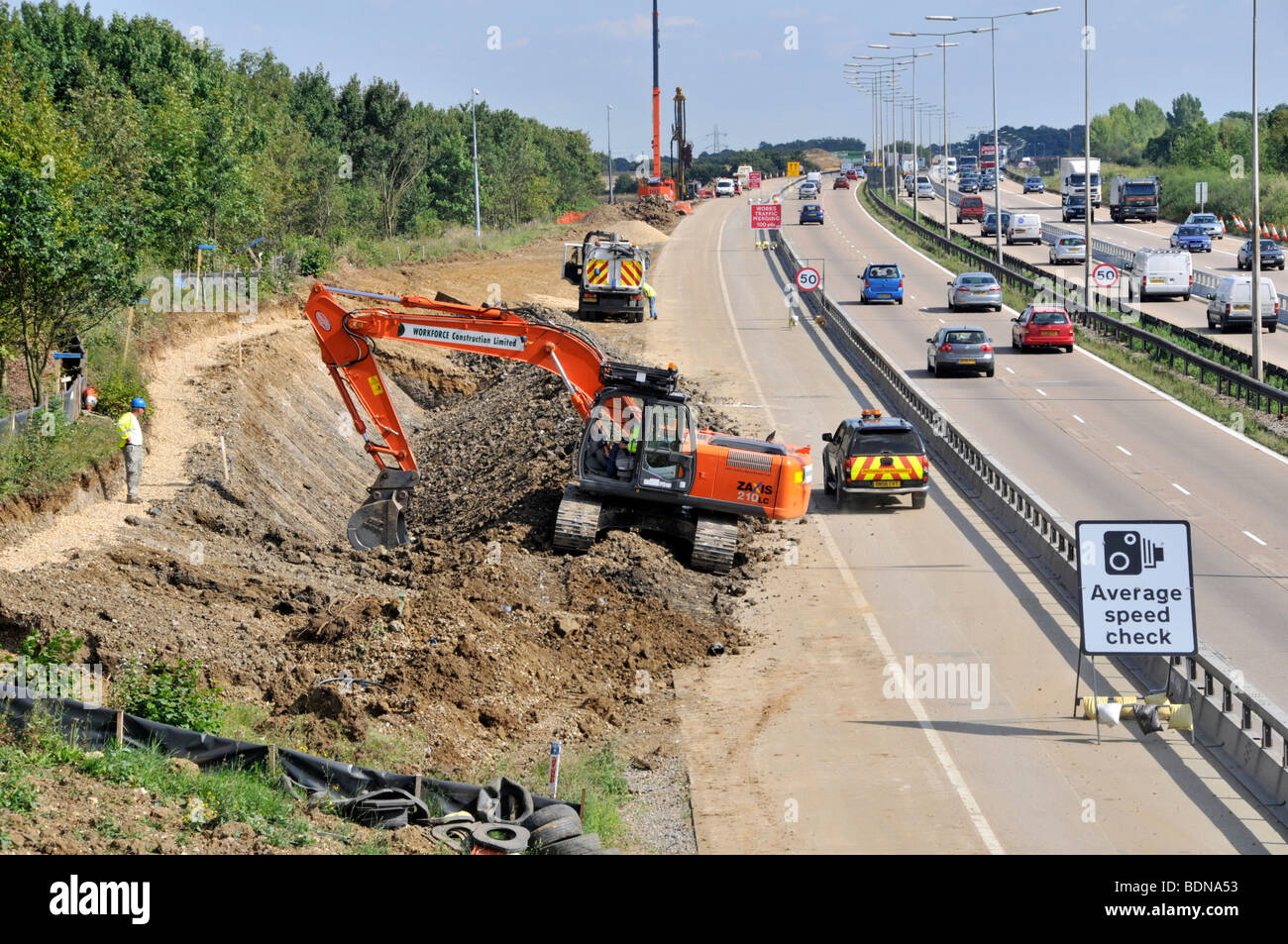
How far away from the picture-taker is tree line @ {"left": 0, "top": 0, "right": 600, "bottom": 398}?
2648 cm

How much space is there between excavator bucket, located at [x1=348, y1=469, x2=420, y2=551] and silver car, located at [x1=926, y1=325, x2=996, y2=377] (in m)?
25.0

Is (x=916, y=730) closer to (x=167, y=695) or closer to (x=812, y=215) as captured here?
(x=167, y=695)

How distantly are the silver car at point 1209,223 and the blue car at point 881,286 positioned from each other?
1082 inches

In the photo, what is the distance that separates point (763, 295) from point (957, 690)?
4933 centimetres

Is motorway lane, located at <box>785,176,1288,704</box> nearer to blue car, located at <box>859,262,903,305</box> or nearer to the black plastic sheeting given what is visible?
blue car, located at <box>859,262,903,305</box>

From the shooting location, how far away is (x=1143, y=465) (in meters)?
33.0

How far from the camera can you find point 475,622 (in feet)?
65.8

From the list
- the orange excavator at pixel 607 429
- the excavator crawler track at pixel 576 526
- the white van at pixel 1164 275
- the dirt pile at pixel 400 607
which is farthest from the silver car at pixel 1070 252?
the excavator crawler track at pixel 576 526

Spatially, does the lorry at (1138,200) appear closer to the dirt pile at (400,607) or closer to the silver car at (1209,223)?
the silver car at (1209,223)

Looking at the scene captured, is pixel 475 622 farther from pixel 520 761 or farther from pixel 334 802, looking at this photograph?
pixel 334 802

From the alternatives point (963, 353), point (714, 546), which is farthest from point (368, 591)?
point (963, 353)

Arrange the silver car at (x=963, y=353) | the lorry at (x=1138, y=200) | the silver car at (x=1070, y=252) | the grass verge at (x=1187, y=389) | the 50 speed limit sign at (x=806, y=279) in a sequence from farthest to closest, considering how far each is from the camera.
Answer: the lorry at (x=1138, y=200) < the silver car at (x=1070, y=252) < the 50 speed limit sign at (x=806, y=279) < the silver car at (x=963, y=353) < the grass verge at (x=1187, y=389)

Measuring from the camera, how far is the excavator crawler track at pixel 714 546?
2403cm
